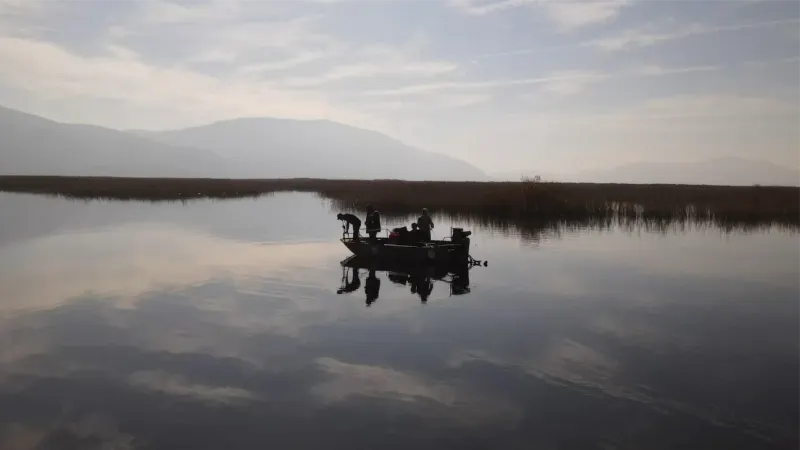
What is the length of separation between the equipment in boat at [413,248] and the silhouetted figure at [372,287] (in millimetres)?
1291

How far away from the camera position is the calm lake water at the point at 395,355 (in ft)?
30.1

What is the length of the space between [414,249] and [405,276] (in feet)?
4.54

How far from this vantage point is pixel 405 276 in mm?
23172

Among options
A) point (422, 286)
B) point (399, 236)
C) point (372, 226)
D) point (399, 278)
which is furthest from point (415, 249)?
point (422, 286)

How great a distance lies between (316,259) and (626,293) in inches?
516

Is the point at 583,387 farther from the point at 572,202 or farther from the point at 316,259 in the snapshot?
the point at 572,202

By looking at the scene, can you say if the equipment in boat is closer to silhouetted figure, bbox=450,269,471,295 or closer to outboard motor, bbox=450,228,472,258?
outboard motor, bbox=450,228,472,258

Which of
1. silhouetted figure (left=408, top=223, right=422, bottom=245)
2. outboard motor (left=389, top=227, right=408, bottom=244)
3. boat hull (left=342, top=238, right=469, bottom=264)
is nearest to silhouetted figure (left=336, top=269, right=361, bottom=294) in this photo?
boat hull (left=342, top=238, right=469, bottom=264)

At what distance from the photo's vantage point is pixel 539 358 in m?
12.6

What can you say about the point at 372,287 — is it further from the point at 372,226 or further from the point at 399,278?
the point at 372,226

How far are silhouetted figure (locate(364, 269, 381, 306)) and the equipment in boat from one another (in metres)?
1.29

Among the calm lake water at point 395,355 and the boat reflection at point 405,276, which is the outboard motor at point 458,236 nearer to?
the boat reflection at point 405,276

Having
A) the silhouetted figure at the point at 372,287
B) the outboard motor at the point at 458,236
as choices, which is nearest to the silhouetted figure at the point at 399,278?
the silhouetted figure at the point at 372,287

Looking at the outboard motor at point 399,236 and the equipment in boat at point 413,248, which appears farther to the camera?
the outboard motor at point 399,236
